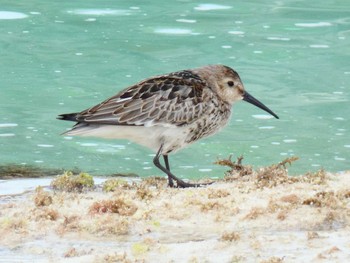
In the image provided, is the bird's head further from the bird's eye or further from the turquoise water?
the turquoise water

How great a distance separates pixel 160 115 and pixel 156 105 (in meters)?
0.11

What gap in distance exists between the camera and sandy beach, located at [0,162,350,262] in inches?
321

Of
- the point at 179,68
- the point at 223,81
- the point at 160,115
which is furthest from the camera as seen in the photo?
the point at 179,68

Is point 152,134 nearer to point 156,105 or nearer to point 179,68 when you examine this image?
point 156,105

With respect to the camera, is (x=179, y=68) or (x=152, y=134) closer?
(x=152, y=134)

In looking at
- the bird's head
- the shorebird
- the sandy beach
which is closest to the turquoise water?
the bird's head

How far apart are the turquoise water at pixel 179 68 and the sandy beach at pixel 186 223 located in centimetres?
291

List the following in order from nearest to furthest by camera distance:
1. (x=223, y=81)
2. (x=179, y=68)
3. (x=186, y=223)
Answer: (x=186, y=223) < (x=223, y=81) < (x=179, y=68)

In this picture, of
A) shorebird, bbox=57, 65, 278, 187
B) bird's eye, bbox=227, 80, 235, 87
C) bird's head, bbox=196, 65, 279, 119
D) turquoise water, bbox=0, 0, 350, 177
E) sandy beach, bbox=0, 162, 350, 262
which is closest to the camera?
sandy beach, bbox=0, 162, 350, 262

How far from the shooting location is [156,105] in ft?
34.7

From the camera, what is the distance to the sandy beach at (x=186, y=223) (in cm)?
816

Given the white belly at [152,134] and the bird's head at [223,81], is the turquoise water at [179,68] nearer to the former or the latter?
the bird's head at [223,81]

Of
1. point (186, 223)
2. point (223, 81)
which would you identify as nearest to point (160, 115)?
point (223, 81)

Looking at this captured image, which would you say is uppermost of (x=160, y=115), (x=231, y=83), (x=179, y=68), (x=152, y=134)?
(x=231, y=83)
